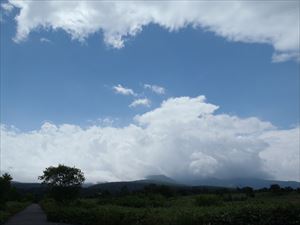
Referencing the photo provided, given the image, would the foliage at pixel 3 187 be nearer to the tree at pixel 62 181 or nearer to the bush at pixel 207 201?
the tree at pixel 62 181

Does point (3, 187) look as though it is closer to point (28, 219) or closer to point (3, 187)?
point (3, 187)

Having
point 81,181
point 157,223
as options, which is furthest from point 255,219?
point 81,181

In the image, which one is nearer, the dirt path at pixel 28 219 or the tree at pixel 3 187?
the dirt path at pixel 28 219

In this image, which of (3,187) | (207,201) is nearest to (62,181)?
(3,187)

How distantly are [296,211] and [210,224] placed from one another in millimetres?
4089

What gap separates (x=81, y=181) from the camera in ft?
168

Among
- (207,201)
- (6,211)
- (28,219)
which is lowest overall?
(28,219)

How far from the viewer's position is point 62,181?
165 feet

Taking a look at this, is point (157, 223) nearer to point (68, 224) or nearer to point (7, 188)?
point (68, 224)

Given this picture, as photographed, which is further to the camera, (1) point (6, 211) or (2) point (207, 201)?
(2) point (207, 201)

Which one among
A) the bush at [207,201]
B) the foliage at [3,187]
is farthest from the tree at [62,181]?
the bush at [207,201]

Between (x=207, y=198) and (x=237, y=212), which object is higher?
(x=207, y=198)

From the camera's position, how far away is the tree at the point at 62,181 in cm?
4991

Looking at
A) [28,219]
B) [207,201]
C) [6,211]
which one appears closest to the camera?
[28,219]
